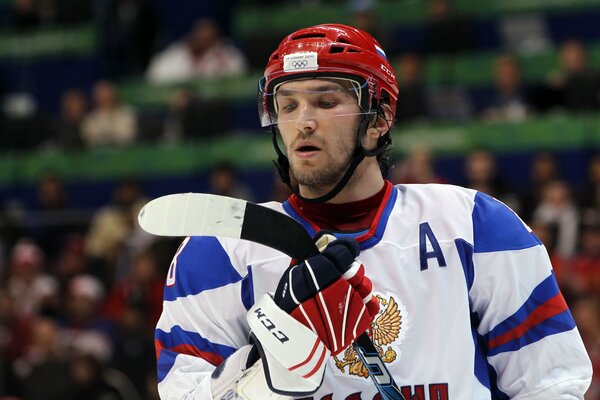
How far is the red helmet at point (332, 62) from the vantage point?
2759 mm

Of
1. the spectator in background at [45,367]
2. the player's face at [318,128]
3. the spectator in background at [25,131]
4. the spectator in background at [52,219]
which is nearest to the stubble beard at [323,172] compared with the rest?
the player's face at [318,128]

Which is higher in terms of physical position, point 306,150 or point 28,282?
point 306,150

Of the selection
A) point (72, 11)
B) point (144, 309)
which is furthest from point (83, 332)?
point (72, 11)

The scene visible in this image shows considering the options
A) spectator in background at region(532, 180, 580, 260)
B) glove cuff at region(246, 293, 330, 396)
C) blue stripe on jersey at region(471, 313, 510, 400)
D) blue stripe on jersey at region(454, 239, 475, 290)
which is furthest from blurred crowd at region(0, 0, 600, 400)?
glove cuff at region(246, 293, 330, 396)

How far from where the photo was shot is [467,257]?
2.75m

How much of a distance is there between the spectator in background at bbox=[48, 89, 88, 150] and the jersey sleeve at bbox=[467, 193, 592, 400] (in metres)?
8.03

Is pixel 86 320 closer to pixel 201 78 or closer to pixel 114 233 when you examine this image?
pixel 114 233

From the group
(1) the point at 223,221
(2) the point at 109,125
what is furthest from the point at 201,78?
(1) the point at 223,221

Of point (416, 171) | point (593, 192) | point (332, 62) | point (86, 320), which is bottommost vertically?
point (86, 320)

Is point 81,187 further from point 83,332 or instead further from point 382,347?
point 382,347

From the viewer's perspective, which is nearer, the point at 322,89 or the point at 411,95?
the point at 322,89

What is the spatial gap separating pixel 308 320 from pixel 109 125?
325 inches

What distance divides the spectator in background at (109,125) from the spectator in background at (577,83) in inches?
153

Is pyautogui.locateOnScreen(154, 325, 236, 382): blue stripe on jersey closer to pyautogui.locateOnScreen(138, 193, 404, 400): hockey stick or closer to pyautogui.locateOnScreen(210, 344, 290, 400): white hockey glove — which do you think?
pyautogui.locateOnScreen(210, 344, 290, 400): white hockey glove
